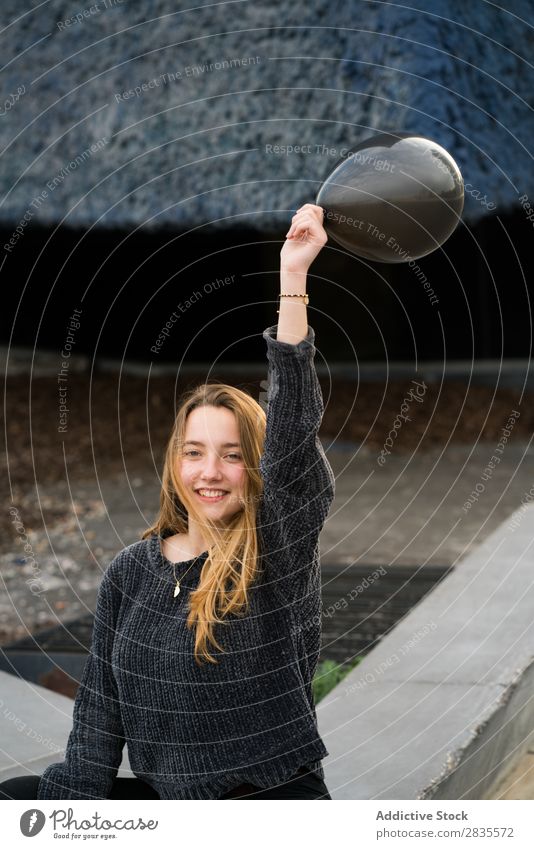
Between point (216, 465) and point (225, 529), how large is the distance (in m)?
0.14

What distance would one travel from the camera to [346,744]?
11.9ft

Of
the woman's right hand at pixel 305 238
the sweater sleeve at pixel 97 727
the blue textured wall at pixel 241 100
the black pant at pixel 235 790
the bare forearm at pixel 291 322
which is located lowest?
the black pant at pixel 235 790

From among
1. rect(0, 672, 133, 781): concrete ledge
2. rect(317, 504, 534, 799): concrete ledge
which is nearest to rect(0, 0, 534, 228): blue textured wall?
rect(317, 504, 534, 799): concrete ledge

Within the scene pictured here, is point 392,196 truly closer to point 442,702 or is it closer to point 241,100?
point 442,702

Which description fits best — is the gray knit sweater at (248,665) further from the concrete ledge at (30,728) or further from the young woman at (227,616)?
the concrete ledge at (30,728)

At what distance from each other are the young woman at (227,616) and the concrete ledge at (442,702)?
0.80 meters

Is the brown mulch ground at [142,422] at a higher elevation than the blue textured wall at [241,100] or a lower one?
lower

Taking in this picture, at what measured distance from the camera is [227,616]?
8.34 feet

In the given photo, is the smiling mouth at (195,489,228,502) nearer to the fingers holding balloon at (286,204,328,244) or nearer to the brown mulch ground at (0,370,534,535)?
the fingers holding balloon at (286,204,328,244)

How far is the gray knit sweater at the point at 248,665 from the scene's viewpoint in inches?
98.0

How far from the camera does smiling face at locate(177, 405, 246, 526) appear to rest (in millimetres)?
2615

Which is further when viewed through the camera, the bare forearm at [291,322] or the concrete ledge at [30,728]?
the concrete ledge at [30,728]

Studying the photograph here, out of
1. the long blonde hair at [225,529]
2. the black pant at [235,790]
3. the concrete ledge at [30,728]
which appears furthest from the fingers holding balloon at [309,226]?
the concrete ledge at [30,728]
